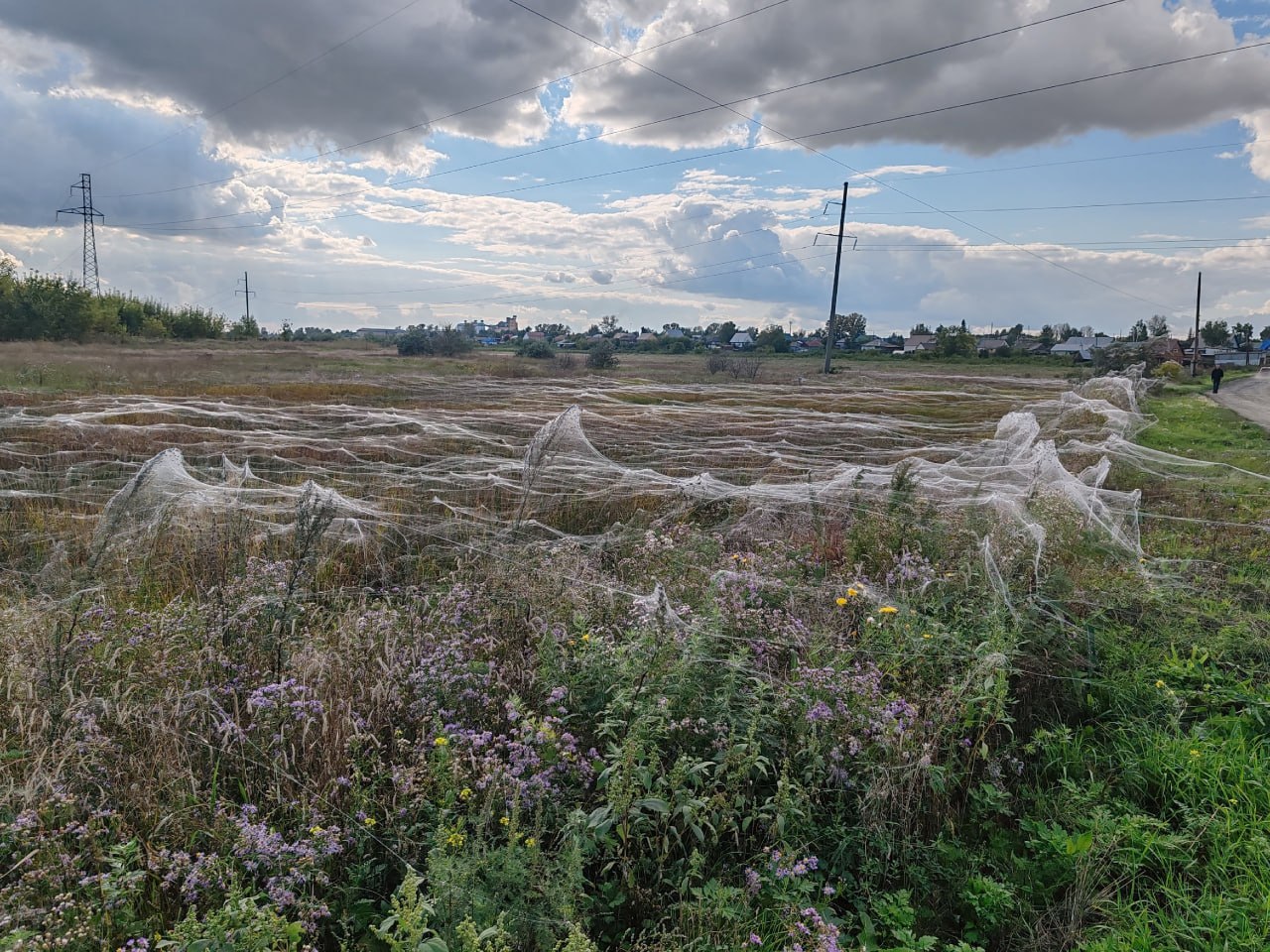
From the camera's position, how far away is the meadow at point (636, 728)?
2578 mm

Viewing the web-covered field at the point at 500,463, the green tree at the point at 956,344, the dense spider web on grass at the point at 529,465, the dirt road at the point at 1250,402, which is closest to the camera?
the dense spider web on grass at the point at 529,465

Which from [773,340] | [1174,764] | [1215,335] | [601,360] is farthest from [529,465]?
[1215,335]

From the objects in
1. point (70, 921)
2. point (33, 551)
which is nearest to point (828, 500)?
point (70, 921)

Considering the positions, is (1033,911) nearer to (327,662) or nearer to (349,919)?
(349,919)

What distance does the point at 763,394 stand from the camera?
23688mm

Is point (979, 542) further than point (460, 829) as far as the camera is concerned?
Yes

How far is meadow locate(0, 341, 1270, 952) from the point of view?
2578mm

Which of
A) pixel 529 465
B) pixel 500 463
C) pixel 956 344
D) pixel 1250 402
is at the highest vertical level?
pixel 956 344

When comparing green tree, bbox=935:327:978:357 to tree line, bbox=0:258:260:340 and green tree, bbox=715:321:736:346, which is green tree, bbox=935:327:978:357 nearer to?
green tree, bbox=715:321:736:346

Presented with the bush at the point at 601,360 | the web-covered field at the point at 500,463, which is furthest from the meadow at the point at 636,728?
the bush at the point at 601,360

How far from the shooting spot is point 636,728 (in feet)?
9.41

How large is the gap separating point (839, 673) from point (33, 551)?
20.8 feet

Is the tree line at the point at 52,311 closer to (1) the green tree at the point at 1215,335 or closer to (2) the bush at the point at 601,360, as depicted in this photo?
(2) the bush at the point at 601,360

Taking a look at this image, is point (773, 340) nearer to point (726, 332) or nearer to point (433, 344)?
point (726, 332)
